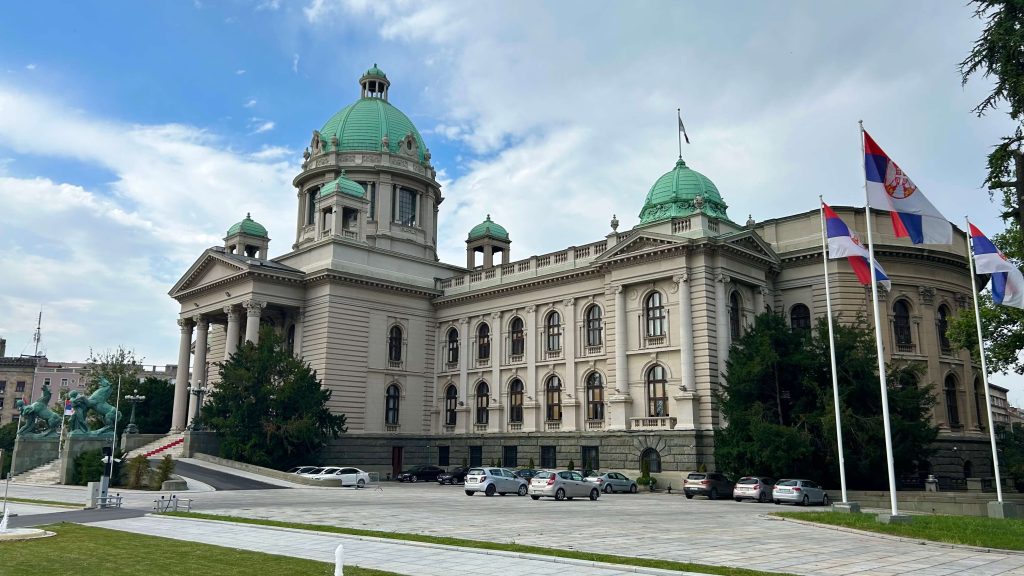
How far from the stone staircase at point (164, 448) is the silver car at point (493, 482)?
2303cm

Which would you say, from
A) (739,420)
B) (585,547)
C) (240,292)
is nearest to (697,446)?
(739,420)

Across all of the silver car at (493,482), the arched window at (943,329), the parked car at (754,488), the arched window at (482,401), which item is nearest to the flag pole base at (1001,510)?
the parked car at (754,488)

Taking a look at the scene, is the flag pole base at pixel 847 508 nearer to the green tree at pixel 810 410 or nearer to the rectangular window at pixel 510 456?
the green tree at pixel 810 410

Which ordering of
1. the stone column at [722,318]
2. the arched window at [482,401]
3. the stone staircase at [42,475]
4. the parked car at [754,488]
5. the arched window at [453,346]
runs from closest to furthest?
the parked car at [754,488], the stone column at [722,318], the stone staircase at [42,475], the arched window at [482,401], the arched window at [453,346]

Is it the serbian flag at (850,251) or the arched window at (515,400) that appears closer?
the serbian flag at (850,251)

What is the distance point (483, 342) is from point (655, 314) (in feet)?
54.5

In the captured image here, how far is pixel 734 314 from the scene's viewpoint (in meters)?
50.7

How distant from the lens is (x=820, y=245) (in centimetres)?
5138

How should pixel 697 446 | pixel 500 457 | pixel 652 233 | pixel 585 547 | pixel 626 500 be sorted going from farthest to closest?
1. pixel 500 457
2. pixel 652 233
3. pixel 697 446
4. pixel 626 500
5. pixel 585 547

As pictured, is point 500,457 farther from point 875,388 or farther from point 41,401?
point 41,401

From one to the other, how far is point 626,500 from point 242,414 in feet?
82.5

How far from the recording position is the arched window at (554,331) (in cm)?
5706

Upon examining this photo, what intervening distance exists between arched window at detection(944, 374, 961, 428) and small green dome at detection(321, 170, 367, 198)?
43200 millimetres

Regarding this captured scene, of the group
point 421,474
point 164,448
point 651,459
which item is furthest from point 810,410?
point 164,448
